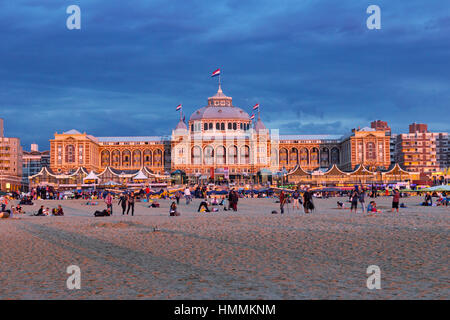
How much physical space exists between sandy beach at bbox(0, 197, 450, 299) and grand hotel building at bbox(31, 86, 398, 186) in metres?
125

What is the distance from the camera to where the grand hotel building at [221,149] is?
160875mm

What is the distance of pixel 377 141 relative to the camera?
161 metres

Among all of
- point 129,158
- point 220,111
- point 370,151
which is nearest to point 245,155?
point 220,111

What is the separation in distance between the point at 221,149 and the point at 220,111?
11.7 meters

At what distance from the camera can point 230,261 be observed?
59.7ft

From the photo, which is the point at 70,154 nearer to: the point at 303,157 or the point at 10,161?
the point at 10,161

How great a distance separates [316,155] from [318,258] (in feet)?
516

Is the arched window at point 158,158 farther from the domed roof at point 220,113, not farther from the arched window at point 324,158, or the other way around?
the arched window at point 324,158

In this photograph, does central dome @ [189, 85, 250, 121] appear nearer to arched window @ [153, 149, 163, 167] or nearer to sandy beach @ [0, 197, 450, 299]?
arched window @ [153, 149, 163, 167]

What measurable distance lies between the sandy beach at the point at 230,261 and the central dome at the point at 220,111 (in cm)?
14156

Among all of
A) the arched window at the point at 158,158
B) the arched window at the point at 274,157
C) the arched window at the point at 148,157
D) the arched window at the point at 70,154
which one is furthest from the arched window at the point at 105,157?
the arched window at the point at 274,157

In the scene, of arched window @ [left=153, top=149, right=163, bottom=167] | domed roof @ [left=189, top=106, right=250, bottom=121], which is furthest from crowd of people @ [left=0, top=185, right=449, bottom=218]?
arched window @ [left=153, top=149, right=163, bottom=167]

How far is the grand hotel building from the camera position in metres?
161
